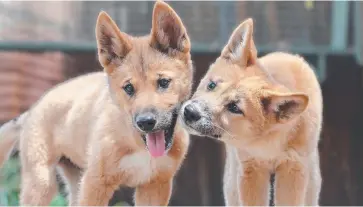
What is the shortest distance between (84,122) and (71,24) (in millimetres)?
2431

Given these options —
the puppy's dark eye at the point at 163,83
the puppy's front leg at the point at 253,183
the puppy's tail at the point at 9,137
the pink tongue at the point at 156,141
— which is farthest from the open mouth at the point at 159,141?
the puppy's tail at the point at 9,137

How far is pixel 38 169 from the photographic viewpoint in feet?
11.0

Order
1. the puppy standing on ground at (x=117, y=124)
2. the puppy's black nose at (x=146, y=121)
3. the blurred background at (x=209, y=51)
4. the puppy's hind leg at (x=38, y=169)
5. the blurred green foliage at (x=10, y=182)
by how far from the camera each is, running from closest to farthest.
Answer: the puppy's black nose at (x=146, y=121) → the puppy standing on ground at (x=117, y=124) → the puppy's hind leg at (x=38, y=169) → the blurred green foliage at (x=10, y=182) → the blurred background at (x=209, y=51)

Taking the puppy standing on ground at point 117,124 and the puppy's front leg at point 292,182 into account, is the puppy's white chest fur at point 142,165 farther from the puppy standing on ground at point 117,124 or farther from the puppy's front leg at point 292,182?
the puppy's front leg at point 292,182

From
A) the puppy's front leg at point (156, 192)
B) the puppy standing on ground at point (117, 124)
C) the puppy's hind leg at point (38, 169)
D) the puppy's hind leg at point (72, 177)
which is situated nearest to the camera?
the puppy standing on ground at point (117, 124)

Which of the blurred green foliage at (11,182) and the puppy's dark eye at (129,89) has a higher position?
the puppy's dark eye at (129,89)

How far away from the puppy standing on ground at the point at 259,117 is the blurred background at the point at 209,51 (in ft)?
6.14

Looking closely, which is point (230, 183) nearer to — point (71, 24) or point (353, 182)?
point (71, 24)

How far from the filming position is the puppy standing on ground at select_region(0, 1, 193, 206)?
2.81m

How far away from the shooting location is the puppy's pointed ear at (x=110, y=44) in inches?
111

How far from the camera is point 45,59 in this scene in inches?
236

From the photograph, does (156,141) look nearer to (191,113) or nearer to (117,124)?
(191,113)

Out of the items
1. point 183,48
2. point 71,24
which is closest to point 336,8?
point 71,24

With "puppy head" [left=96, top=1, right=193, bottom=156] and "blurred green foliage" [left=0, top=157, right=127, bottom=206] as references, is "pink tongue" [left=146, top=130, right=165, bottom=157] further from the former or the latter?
"blurred green foliage" [left=0, top=157, right=127, bottom=206]
